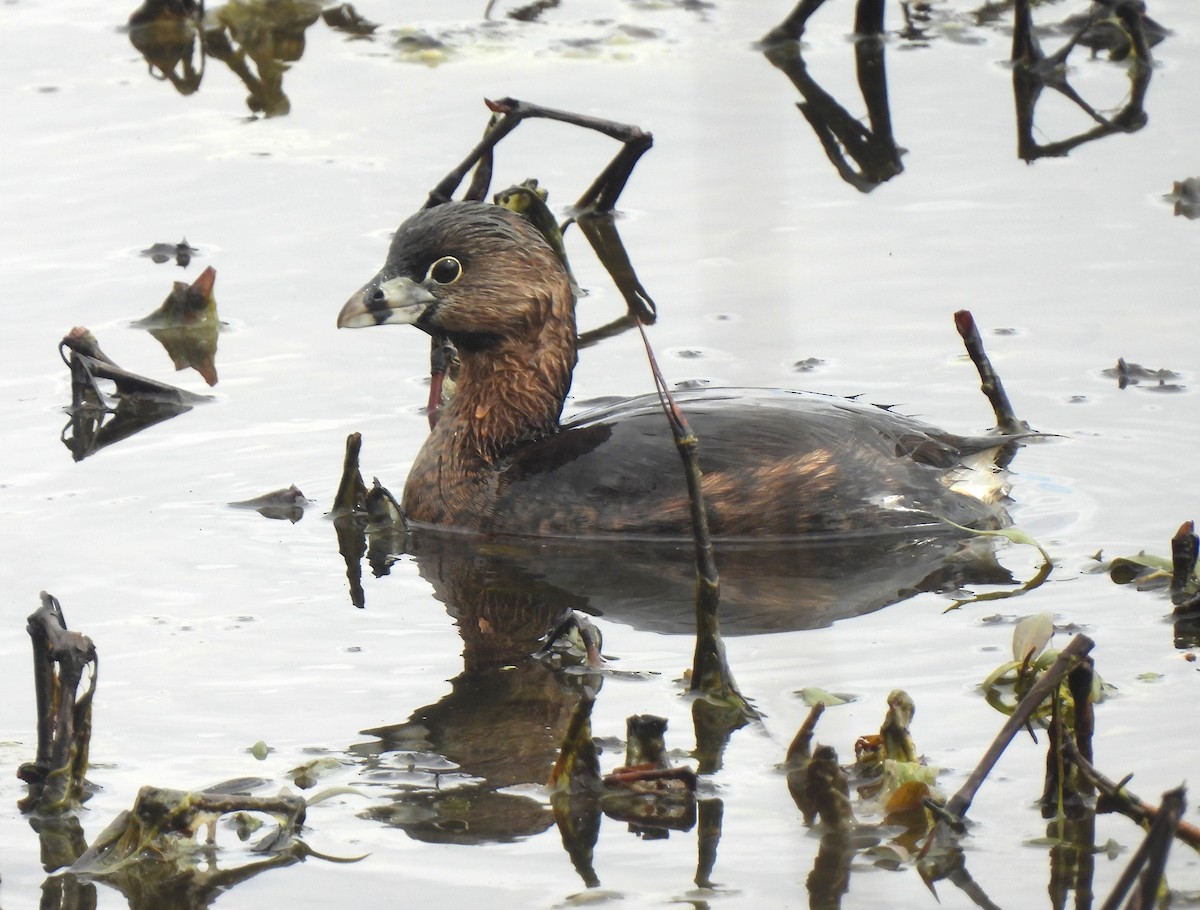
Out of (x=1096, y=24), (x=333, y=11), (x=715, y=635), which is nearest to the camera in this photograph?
(x=715, y=635)

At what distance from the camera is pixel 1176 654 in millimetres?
5574

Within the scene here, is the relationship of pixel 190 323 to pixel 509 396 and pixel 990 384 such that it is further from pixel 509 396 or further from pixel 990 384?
pixel 990 384

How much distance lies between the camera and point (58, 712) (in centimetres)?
454

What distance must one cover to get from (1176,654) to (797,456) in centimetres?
141

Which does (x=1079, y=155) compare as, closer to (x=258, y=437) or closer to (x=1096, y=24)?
(x=1096, y=24)

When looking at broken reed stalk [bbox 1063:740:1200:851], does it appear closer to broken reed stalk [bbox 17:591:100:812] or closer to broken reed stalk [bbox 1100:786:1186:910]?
broken reed stalk [bbox 1100:786:1186:910]

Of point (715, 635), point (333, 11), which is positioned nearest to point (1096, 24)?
point (333, 11)

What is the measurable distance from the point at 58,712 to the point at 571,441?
8.58 ft

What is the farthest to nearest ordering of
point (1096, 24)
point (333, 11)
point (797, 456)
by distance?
point (333, 11)
point (1096, 24)
point (797, 456)

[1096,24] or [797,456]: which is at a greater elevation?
[1096,24]

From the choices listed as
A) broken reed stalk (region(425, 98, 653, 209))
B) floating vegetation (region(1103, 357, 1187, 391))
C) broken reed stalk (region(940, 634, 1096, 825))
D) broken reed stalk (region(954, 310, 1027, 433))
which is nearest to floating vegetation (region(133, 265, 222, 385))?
broken reed stalk (region(425, 98, 653, 209))

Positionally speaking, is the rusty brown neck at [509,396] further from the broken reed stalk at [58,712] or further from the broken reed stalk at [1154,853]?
the broken reed stalk at [1154,853]

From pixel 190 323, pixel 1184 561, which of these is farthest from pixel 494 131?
pixel 1184 561

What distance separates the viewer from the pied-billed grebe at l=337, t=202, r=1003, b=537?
661cm
